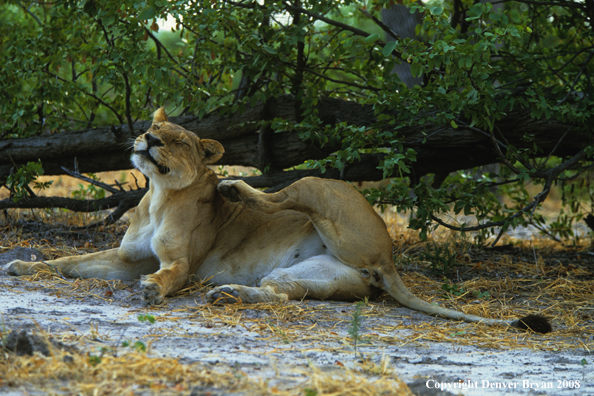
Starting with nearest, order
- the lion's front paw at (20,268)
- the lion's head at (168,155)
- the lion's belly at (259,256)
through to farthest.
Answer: the lion's head at (168,155) → the lion's front paw at (20,268) → the lion's belly at (259,256)

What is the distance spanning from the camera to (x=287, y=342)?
9.72ft

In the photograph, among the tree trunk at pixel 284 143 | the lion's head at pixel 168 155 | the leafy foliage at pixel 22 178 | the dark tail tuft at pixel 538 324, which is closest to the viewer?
the dark tail tuft at pixel 538 324

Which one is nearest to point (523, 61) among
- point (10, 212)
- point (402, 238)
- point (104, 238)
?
point (402, 238)

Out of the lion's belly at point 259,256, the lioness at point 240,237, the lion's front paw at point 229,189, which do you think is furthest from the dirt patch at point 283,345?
the lion's front paw at point 229,189

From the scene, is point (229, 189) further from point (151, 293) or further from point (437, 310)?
point (437, 310)

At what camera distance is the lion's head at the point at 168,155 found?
425cm

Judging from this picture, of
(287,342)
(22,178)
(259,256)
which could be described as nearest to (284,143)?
(259,256)

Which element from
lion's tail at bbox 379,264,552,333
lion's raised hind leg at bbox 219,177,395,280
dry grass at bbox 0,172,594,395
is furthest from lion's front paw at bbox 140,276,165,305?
lion's tail at bbox 379,264,552,333

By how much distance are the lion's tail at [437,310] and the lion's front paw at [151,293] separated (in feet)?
5.44

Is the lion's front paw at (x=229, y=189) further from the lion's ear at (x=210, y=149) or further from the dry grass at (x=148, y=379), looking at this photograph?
the dry grass at (x=148, y=379)

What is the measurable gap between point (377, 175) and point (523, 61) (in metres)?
1.92

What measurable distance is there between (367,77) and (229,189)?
2400 millimetres

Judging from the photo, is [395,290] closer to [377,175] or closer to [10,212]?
[377,175]

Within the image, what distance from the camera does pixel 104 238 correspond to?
618cm
